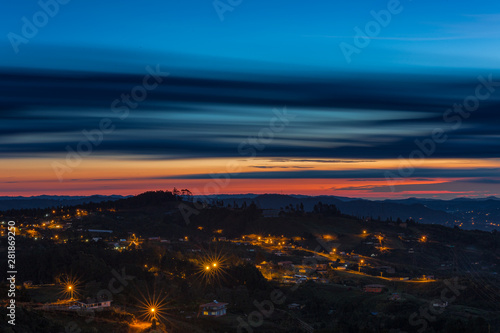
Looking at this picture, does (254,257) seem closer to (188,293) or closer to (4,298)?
(188,293)

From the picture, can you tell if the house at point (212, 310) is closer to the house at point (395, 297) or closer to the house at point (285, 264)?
the house at point (395, 297)

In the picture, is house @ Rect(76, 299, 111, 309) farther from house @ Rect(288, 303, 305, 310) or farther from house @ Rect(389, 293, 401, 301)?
house @ Rect(389, 293, 401, 301)

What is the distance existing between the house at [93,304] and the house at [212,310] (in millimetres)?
8498

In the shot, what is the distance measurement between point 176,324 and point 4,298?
13.0 m

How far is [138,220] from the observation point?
126 metres

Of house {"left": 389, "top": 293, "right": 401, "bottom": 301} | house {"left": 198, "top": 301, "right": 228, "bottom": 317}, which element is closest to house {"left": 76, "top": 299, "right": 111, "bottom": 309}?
house {"left": 198, "top": 301, "right": 228, "bottom": 317}

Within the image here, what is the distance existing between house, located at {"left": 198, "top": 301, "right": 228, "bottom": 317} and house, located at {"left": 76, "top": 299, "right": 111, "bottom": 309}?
27.9 feet

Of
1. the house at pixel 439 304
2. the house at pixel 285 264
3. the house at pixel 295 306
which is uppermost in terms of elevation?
the house at pixel 285 264

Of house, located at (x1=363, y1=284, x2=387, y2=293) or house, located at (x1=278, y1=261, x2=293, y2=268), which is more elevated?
house, located at (x1=278, y1=261, x2=293, y2=268)

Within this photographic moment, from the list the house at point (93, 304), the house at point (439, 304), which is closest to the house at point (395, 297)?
the house at point (439, 304)

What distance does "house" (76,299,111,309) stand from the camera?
4797 cm

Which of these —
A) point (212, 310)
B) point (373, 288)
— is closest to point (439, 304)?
point (373, 288)

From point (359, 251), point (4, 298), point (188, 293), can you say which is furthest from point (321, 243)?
point (4, 298)

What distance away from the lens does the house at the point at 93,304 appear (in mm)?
47969
